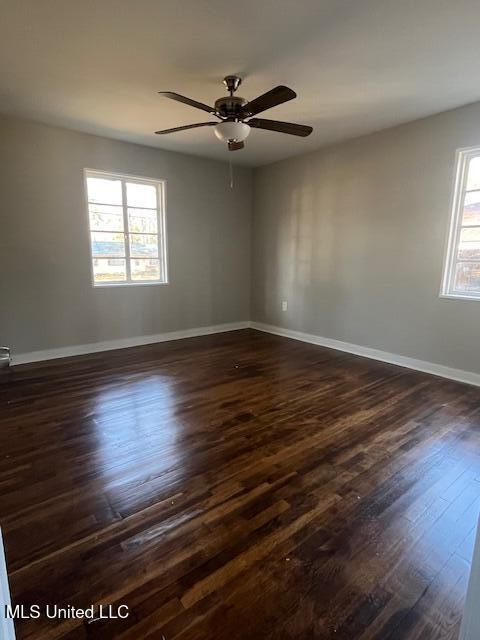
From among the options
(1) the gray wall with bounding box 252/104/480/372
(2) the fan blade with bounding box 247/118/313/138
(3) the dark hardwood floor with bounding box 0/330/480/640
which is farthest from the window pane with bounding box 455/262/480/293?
(2) the fan blade with bounding box 247/118/313/138

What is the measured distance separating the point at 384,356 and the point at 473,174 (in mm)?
2094

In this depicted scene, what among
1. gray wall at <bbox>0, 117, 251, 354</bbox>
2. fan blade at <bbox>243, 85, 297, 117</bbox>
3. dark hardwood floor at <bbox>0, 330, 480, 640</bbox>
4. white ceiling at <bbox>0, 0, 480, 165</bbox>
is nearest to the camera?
dark hardwood floor at <bbox>0, 330, 480, 640</bbox>

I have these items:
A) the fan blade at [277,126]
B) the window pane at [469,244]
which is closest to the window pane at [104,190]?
the fan blade at [277,126]

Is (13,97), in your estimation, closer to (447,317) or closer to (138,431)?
(138,431)

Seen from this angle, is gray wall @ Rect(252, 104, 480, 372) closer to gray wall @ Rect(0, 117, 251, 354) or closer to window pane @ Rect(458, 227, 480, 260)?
window pane @ Rect(458, 227, 480, 260)

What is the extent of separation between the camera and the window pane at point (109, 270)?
4367 millimetres

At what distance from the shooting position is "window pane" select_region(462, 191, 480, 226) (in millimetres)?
3285

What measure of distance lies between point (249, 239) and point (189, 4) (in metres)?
3.92

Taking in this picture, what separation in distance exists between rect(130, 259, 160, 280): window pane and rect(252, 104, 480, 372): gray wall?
1.81 metres

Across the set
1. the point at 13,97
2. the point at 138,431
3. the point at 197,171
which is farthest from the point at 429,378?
the point at 13,97

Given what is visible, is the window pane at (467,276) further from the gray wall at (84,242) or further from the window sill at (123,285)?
the window sill at (123,285)

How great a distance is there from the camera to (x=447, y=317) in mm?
3520

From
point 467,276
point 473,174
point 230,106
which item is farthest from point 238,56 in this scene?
point 467,276

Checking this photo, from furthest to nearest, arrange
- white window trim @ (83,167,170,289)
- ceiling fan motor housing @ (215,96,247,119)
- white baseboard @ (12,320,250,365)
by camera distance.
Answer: white window trim @ (83,167,170,289) → white baseboard @ (12,320,250,365) → ceiling fan motor housing @ (215,96,247,119)
